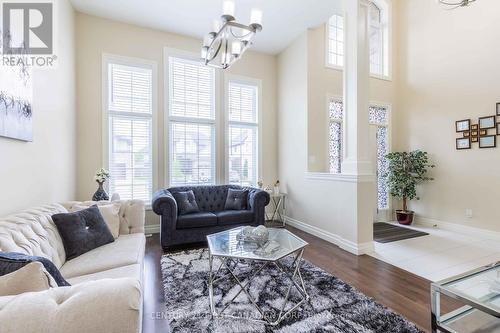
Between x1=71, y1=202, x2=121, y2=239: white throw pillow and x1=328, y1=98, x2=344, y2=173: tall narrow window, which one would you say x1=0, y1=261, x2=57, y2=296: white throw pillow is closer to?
x1=71, y1=202, x2=121, y2=239: white throw pillow

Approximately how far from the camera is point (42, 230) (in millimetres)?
1792

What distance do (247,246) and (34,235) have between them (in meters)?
1.57

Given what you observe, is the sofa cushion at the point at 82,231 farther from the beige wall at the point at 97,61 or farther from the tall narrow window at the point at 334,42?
the tall narrow window at the point at 334,42

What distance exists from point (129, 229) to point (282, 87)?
3995 mm

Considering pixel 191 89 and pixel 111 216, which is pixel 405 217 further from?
pixel 111 216

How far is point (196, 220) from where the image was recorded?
3.49 meters

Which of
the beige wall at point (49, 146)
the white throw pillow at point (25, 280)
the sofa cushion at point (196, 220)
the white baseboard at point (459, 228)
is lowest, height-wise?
the white baseboard at point (459, 228)

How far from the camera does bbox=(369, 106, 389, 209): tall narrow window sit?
17.7 ft

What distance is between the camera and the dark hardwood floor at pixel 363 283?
6.28ft

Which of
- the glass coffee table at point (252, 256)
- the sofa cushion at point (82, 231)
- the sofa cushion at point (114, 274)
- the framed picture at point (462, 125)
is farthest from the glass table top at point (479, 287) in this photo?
the framed picture at point (462, 125)

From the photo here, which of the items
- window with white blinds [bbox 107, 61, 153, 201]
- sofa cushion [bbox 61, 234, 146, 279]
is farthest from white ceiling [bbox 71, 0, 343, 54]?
sofa cushion [bbox 61, 234, 146, 279]

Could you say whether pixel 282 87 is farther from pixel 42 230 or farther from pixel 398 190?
pixel 42 230

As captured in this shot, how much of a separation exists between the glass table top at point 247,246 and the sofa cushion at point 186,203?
1.34m

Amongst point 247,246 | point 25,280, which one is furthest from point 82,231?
point 247,246
